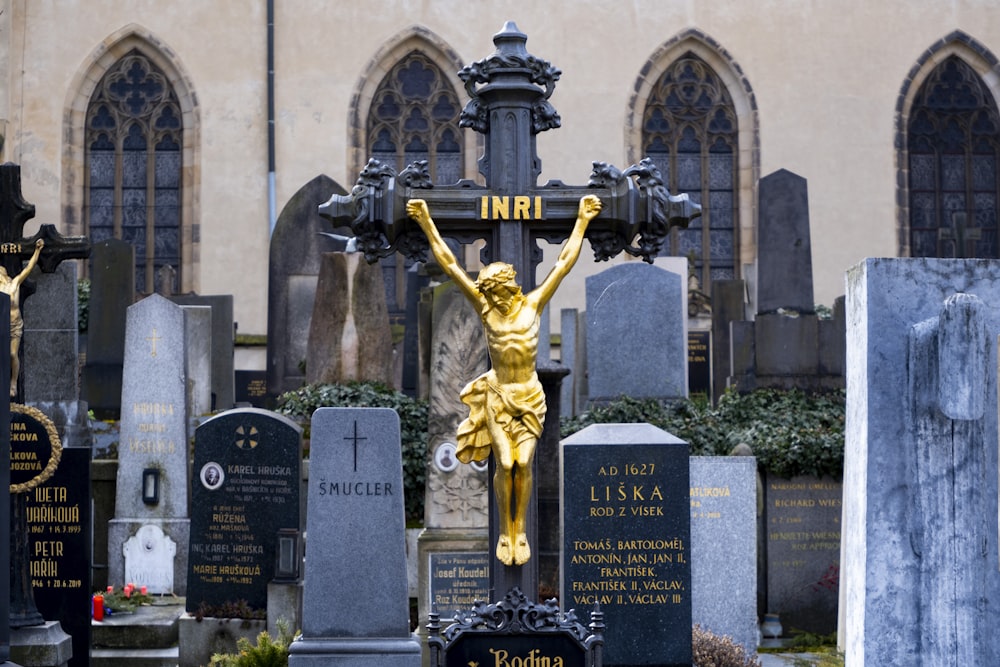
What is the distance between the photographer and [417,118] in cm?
2758

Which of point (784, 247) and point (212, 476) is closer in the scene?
point (212, 476)

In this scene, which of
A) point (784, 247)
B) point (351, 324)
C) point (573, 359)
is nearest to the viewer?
point (351, 324)

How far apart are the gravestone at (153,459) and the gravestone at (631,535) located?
16.4ft

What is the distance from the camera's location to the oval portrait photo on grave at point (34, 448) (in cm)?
1037

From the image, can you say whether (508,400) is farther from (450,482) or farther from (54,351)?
(54,351)

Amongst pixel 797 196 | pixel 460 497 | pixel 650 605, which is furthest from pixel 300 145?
pixel 650 605

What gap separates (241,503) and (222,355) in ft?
28.6

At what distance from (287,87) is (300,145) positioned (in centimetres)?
104

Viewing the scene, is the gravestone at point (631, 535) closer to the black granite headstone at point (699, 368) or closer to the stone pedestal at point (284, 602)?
the stone pedestal at point (284, 602)

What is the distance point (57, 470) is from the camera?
11.0 meters

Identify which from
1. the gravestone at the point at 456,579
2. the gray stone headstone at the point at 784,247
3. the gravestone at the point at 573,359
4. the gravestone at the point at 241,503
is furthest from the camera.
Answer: the gravestone at the point at 573,359

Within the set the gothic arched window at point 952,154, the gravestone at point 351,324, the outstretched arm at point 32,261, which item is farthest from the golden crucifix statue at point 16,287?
the gothic arched window at point 952,154

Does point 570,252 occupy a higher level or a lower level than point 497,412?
higher

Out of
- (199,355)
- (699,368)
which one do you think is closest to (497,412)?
(199,355)
